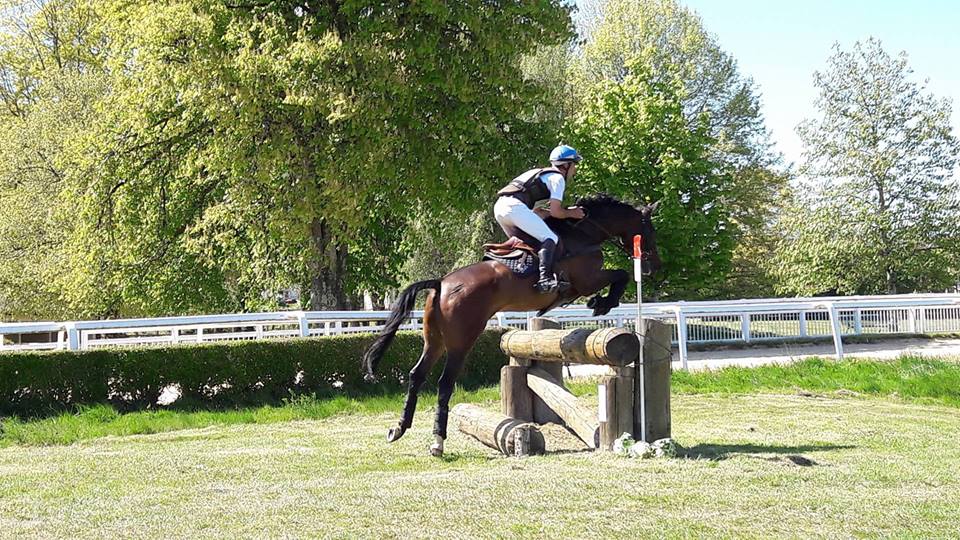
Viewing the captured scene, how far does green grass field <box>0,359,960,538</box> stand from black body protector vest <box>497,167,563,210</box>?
245cm

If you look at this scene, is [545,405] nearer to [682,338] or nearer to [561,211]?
[561,211]

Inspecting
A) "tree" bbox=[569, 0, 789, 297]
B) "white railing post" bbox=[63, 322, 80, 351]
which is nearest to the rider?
"white railing post" bbox=[63, 322, 80, 351]

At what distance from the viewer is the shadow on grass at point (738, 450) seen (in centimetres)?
823

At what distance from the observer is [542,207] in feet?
31.6

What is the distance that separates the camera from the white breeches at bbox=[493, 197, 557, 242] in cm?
916

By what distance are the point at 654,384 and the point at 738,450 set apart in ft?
3.05

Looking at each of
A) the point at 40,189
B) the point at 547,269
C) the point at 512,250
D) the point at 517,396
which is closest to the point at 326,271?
the point at 40,189

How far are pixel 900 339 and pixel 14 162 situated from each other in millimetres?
27046

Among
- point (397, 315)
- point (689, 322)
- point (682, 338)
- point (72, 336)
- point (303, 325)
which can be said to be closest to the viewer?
point (397, 315)

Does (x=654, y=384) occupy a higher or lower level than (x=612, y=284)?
lower

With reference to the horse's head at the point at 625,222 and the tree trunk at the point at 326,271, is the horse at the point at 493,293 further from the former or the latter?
the tree trunk at the point at 326,271

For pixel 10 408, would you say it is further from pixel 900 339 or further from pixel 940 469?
pixel 900 339

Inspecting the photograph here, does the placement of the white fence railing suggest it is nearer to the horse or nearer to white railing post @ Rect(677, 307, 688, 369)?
white railing post @ Rect(677, 307, 688, 369)

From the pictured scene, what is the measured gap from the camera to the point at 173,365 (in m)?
14.7
